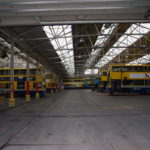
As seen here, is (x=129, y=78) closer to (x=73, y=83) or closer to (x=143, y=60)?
(x=143, y=60)

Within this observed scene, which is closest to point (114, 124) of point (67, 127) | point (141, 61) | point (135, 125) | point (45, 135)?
point (135, 125)

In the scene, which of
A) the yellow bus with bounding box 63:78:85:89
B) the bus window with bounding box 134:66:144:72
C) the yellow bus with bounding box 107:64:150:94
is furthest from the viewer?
the yellow bus with bounding box 63:78:85:89

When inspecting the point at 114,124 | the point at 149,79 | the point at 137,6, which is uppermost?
the point at 137,6

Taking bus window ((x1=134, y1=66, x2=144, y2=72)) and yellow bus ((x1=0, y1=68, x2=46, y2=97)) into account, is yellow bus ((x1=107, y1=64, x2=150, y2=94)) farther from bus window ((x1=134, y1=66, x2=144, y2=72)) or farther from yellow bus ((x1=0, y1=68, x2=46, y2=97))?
yellow bus ((x1=0, y1=68, x2=46, y2=97))

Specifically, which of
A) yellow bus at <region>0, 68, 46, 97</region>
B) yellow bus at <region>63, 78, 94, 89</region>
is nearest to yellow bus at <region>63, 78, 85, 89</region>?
yellow bus at <region>63, 78, 94, 89</region>

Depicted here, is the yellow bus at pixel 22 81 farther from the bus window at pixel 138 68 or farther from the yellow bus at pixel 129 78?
the bus window at pixel 138 68

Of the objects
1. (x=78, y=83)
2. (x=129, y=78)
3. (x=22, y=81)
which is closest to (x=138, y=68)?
(x=129, y=78)

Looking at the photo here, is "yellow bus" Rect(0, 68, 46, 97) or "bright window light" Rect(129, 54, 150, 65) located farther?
"bright window light" Rect(129, 54, 150, 65)

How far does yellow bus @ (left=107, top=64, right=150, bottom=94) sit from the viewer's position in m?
17.7

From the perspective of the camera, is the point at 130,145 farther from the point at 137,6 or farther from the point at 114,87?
the point at 114,87

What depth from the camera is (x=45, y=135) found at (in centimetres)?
412

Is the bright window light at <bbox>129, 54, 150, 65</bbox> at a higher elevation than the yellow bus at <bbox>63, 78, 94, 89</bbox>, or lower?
higher

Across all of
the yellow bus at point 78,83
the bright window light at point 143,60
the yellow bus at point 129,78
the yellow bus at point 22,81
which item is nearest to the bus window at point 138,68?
the yellow bus at point 129,78

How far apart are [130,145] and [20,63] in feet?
89.8
